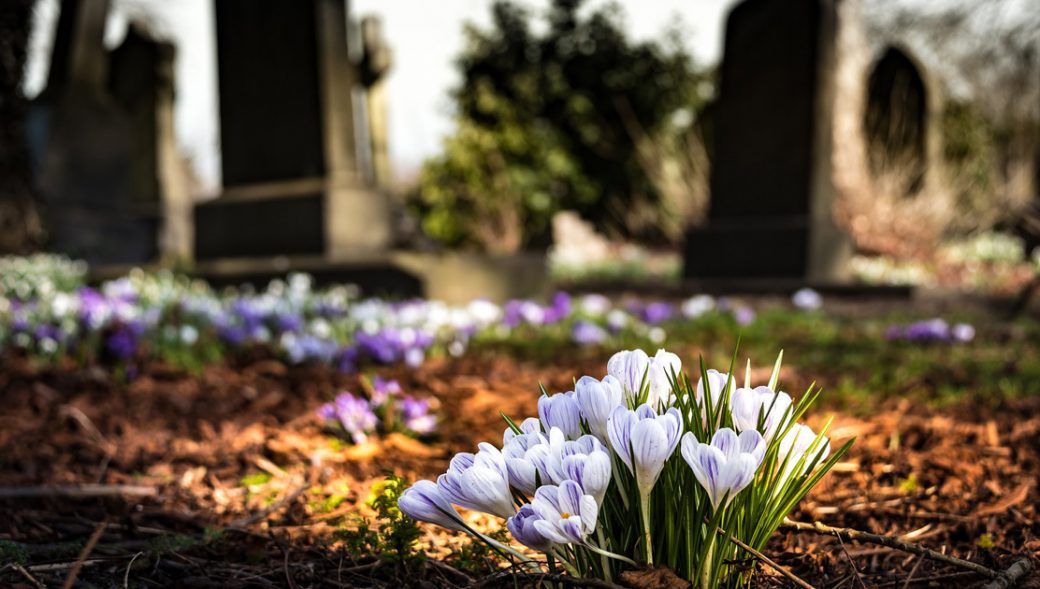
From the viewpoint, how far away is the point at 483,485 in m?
1.24

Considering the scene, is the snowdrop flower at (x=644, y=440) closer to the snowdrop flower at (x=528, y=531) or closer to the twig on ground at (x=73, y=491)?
the snowdrop flower at (x=528, y=531)

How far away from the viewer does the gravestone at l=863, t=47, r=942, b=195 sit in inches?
595

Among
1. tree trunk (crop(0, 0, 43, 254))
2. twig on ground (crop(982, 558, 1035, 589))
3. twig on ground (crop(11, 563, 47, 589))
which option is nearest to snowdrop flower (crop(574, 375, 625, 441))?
twig on ground (crop(982, 558, 1035, 589))

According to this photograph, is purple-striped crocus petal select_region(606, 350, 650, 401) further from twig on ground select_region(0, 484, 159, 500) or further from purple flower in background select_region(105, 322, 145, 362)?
purple flower in background select_region(105, 322, 145, 362)

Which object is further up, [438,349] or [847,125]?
[847,125]

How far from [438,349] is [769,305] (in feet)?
14.9

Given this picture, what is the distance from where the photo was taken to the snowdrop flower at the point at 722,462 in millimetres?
1218

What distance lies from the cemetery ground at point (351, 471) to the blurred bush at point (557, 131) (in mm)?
12140

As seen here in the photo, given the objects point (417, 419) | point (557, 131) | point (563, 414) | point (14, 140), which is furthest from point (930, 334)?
point (557, 131)

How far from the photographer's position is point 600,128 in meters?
17.8

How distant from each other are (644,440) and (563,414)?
0.70 feet

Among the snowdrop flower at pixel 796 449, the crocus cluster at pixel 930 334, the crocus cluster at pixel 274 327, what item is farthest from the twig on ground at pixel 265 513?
the crocus cluster at pixel 930 334

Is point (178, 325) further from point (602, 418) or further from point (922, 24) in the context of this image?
point (922, 24)

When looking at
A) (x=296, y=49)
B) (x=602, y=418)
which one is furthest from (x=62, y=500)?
(x=296, y=49)
